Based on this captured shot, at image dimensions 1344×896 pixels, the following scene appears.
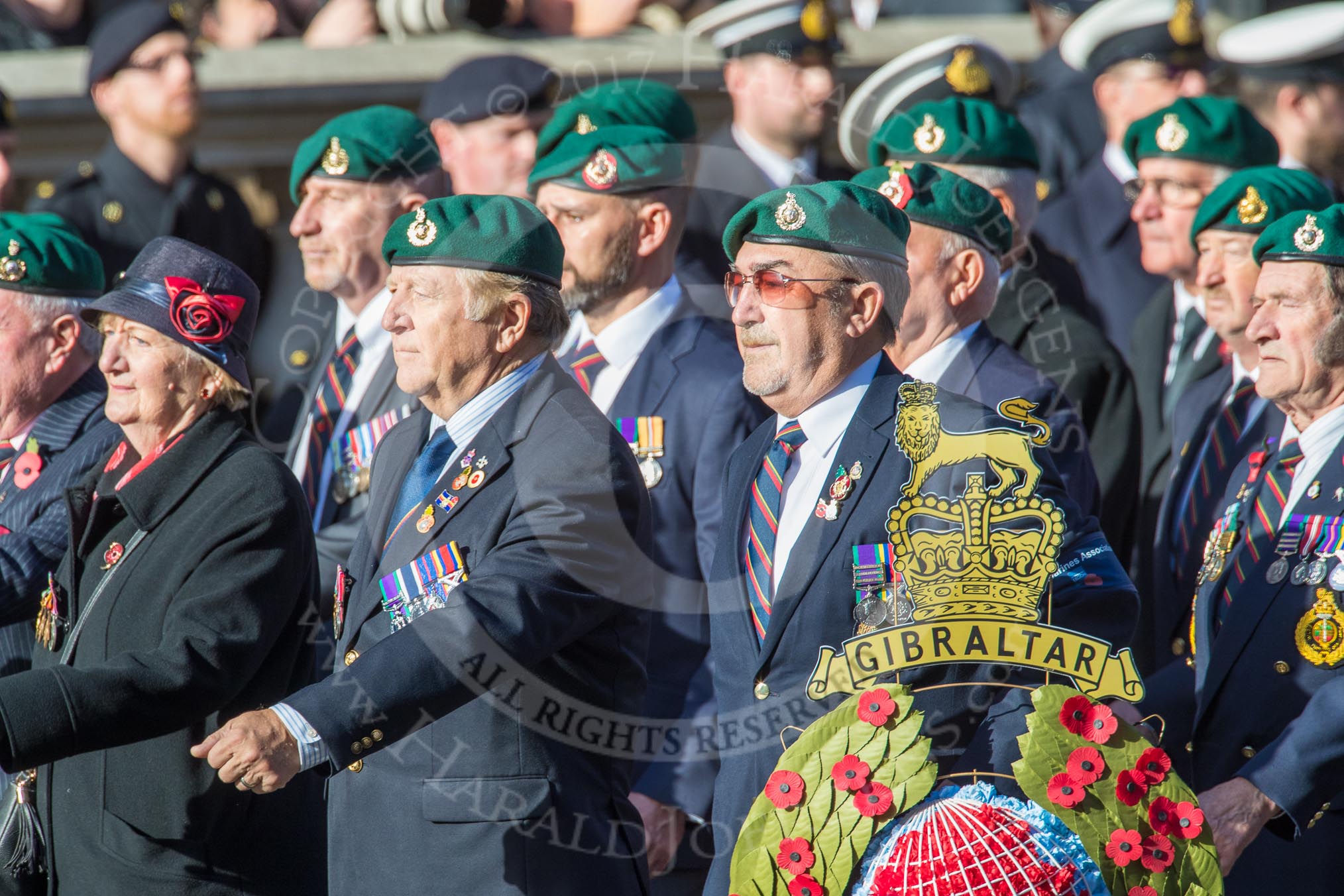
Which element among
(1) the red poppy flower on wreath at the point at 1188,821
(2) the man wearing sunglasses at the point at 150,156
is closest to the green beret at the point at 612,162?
(2) the man wearing sunglasses at the point at 150,156

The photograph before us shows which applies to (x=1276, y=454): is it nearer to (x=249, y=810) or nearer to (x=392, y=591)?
(x=392, y=591)

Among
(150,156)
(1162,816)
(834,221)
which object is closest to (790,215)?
(834,221)

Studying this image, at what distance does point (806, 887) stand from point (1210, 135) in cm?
361

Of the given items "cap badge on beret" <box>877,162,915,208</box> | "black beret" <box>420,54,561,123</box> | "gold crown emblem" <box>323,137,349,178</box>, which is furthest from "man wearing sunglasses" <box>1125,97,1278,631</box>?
"gold crown emblem" <box>323,137,349,178</box>

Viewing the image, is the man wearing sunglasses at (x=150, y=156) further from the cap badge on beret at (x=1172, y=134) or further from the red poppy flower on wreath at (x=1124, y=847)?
the red poppy flower on wreath at (x=1124, y=847)

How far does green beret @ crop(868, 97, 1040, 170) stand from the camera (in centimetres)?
580

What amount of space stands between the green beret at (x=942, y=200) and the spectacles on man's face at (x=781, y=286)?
0.95 m

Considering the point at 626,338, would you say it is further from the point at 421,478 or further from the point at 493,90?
the point at 493,90

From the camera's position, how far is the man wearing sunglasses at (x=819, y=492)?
3.60 m

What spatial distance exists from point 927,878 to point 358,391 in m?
2.79

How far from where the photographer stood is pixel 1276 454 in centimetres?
458

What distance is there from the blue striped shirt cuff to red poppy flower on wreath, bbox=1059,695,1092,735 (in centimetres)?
136

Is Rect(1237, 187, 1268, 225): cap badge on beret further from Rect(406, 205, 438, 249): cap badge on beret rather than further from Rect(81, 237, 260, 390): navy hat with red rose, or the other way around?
Rect(81, 237, 260, 390): navy hat with red rose

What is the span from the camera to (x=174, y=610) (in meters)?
3.93
